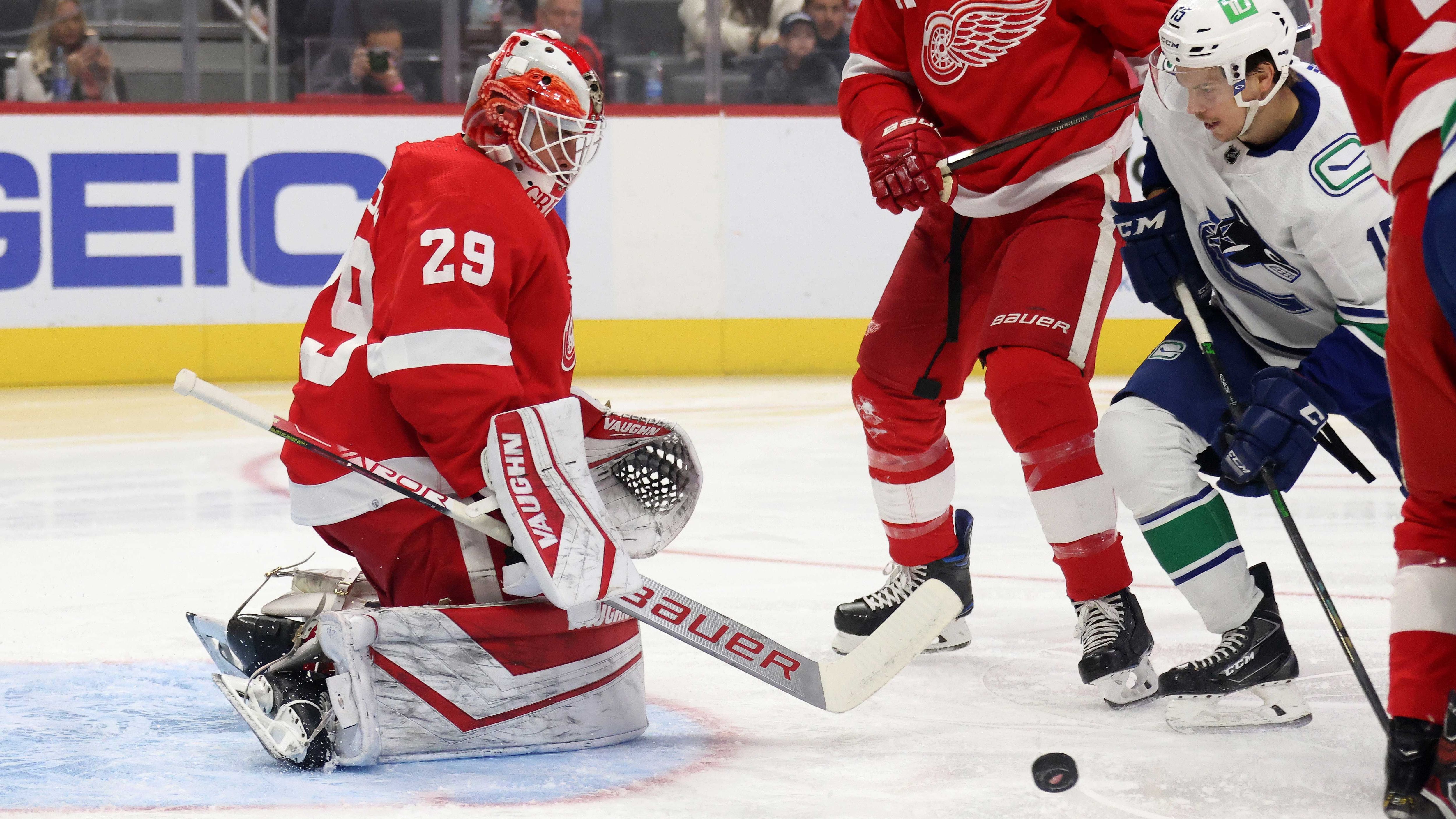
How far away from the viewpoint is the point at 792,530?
360 cm

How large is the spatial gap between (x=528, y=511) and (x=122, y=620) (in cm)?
118

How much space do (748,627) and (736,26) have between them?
17.8 feet

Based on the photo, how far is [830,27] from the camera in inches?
284

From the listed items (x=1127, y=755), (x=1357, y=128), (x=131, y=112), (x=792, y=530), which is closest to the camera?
(x=1357, y=128)

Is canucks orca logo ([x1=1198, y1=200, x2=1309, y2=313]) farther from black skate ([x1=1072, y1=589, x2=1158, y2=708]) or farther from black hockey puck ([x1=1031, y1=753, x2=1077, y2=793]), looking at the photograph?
black hockey puck ([x1=1031, y1=753, x2=1077, y2=793])

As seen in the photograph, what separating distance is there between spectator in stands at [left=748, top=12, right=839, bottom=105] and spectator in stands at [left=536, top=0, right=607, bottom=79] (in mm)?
729

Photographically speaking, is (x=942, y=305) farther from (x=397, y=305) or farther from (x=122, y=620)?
(x=122, y=620)

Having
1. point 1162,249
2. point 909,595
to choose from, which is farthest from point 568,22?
point 1162,249

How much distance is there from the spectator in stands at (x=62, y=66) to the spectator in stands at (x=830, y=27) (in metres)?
3.02

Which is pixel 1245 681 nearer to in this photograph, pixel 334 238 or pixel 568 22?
pixel 334 238

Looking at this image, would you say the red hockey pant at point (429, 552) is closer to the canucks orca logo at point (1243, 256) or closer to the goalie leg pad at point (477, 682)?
the goalie leg pad at point (477, 682)

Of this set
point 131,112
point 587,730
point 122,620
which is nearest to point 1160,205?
point 587,730

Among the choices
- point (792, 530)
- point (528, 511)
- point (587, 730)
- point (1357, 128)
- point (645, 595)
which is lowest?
point (792, 530)

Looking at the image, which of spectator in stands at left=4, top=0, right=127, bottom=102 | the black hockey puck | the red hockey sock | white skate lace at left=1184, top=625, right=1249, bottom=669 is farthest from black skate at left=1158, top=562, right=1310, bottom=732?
spectator in stands at left=4, top=0, right=127, bottom=102
